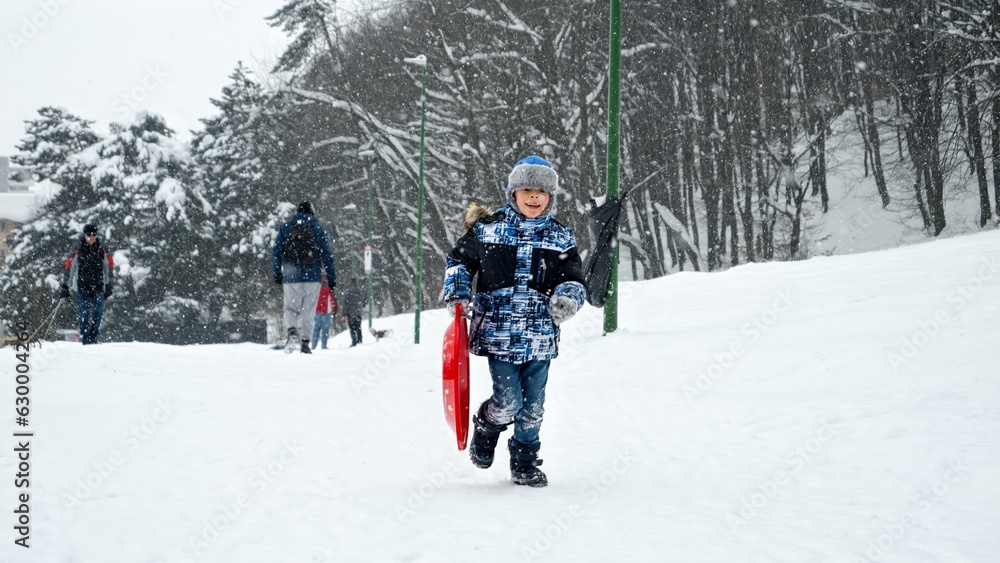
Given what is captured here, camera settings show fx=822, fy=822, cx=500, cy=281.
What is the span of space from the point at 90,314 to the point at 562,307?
10426mm

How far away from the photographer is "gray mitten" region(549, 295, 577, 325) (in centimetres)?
443

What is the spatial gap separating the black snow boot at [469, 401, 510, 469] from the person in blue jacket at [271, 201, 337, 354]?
6.73 meters

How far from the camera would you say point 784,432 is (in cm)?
573

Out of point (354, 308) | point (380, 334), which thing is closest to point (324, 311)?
point (354, 308)

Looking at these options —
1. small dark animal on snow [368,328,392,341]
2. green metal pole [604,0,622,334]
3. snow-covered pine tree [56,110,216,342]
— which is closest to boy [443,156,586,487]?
green metal pole [604,0,622,334]

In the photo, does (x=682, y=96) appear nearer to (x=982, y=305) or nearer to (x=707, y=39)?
(x=707, y=39)

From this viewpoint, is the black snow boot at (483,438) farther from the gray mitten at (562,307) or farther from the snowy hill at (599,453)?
the gray mitten at (562,307)

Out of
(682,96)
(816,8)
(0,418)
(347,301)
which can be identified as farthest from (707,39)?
(0,418)

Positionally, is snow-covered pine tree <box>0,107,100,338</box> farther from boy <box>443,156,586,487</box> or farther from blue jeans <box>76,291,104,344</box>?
boy <box>443,156,586,487</box>

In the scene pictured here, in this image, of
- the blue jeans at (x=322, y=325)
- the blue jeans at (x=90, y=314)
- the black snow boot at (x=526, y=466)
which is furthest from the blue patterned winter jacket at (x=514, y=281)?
the blue jeans at (x=322, y=325)

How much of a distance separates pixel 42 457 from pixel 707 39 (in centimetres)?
2589

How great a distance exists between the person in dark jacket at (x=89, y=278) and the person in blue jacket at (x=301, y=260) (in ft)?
9.19

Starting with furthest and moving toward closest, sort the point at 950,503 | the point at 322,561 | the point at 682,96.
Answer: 1. the point at 682,96
2. the point at 950,503
3. the point at 322,561

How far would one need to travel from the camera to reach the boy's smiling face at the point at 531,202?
469cm
